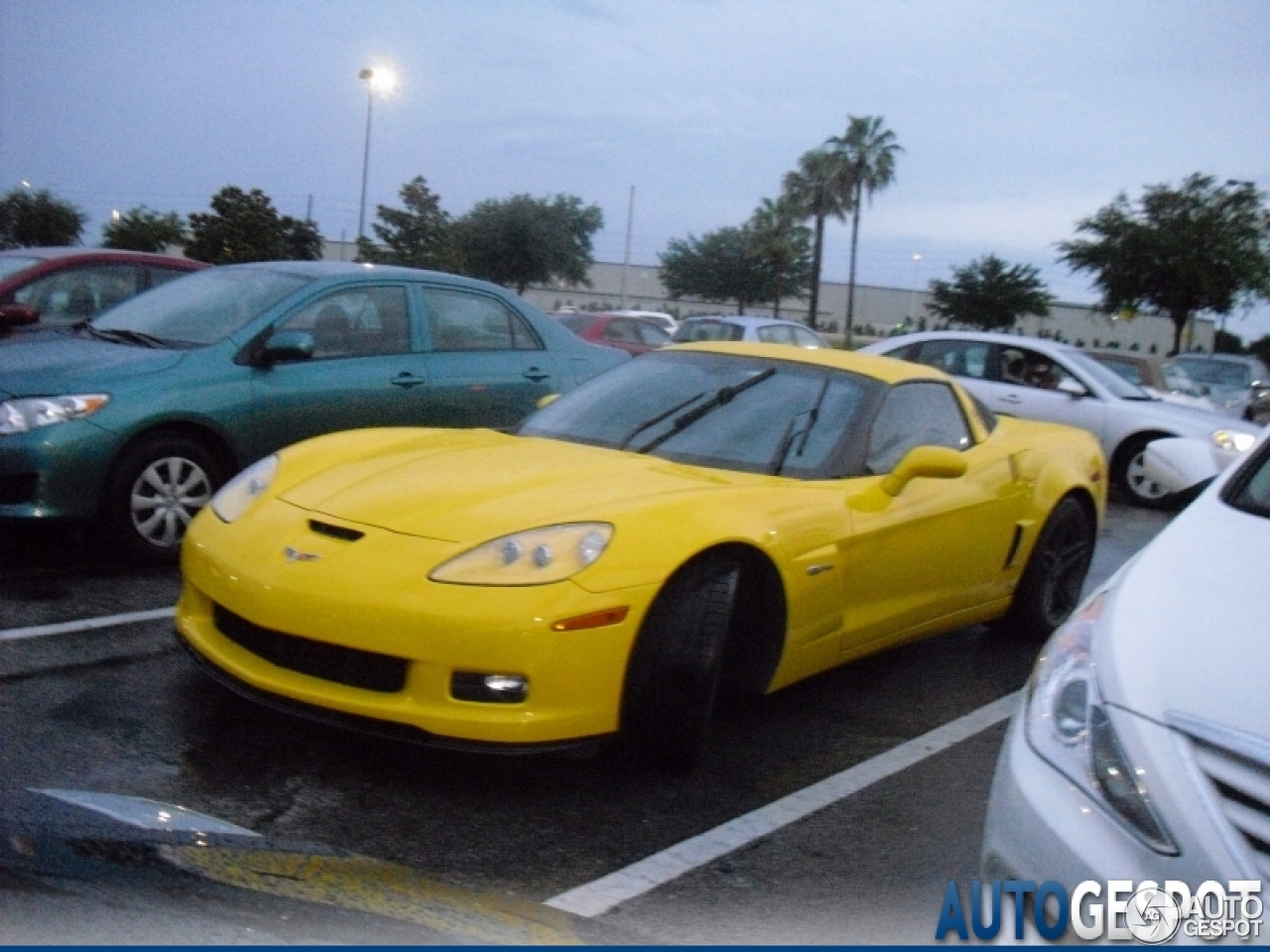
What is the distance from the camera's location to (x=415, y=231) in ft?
119

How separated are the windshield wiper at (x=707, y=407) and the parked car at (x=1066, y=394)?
7033mm

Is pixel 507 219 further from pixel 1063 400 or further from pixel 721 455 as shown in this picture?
pixel 721 455

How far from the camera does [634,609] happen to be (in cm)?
359

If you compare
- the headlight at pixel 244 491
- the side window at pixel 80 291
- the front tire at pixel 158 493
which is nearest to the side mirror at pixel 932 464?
the headlight at pixel 244 491

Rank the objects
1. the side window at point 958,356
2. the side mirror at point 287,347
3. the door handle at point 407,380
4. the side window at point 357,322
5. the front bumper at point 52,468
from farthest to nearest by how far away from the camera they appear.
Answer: the side window at point 958,356, the door handle at point 407,380, the side window at point 357,322, the side mirror at point 287,347, the front bumper at point 52,468

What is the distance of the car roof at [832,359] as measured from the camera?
509 cm

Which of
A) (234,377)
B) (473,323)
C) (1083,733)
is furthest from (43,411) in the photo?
(1083,733)

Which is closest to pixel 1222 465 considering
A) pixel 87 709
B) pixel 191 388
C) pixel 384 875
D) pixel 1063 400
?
pixel 384 875

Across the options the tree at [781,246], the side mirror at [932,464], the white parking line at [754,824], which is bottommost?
the white parking line at [754,824]

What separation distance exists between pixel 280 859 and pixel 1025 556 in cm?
411

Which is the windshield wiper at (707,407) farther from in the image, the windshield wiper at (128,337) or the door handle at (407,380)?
the windshield wiper at (128,337)

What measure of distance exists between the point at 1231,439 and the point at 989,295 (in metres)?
26.1

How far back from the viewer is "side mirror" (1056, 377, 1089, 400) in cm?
→ 1180

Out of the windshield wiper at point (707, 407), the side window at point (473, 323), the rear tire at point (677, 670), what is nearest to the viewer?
the rear tire at point (677, 670)
